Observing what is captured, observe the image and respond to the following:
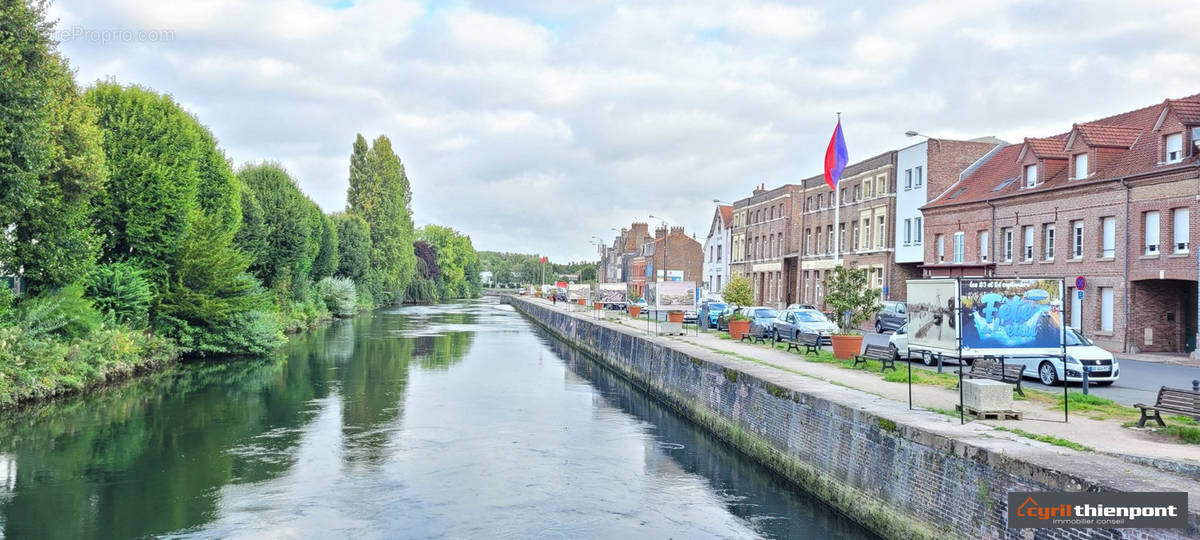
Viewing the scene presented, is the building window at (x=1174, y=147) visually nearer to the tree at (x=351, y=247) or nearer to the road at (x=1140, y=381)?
the road at (x=1140, y=381)

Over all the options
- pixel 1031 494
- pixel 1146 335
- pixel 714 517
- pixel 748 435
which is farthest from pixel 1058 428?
pixel 1146 335

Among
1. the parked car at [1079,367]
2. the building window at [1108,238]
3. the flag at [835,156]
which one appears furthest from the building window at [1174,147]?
the parked car at [1079,367]

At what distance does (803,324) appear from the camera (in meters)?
31.8

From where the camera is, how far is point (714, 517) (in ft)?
41.5

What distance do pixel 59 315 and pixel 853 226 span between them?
4289 cm

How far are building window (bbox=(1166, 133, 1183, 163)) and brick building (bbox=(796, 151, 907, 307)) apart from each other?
18.4m

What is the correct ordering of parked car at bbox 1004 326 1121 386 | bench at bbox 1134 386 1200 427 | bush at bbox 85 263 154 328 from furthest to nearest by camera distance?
bush at bbox 85 263 154 328 < parked car at bbox 1004 326 1121 386 < bench at bbox 1134 386 1200 427

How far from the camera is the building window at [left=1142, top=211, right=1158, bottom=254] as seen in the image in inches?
1117

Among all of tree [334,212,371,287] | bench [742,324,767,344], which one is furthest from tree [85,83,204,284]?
tree [334,212,371,287]

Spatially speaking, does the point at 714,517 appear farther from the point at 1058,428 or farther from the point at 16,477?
the point at 16,477

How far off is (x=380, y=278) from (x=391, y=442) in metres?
68.2

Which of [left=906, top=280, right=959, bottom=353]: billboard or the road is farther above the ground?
[left=906, top=280, right=959, bottom=353]: billboard

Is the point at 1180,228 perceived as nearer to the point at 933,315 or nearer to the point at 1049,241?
the point at 1049,241

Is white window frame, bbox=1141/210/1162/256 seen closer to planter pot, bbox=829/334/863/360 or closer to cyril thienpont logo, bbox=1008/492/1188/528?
planter pot, bbox=829/334/863/360
